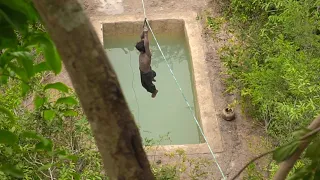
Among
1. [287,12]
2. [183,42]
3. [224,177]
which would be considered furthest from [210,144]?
[183,42]

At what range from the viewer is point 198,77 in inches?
202

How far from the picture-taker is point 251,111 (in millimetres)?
4695

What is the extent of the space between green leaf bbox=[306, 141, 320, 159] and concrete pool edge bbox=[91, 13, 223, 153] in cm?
348

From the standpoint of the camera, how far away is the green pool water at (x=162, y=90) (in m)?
5.07

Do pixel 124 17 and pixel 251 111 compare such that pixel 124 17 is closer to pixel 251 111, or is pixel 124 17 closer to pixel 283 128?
pixel 251 111

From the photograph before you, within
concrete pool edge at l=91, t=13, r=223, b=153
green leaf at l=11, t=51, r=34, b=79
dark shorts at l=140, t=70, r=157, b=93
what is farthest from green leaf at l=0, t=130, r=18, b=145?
dark shorts at l=140, t=70, r=157, b=93

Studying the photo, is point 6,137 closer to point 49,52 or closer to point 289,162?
point 49,52

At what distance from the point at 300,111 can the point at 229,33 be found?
1.98 m

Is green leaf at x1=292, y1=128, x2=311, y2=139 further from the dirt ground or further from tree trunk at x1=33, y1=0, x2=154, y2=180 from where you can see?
the dirt ground

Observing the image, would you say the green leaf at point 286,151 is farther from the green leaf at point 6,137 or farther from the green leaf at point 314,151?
the green leaf at point 6,137

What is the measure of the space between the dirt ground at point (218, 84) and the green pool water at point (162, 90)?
12.7 inches

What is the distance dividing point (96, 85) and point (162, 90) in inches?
188

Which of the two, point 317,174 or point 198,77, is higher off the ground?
point 317,174

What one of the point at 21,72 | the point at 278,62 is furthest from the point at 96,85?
the point at 278,62
